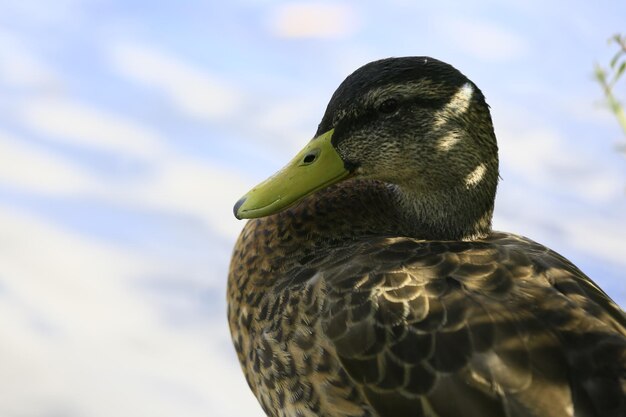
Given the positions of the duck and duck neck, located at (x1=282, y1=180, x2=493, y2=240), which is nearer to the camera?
the duck

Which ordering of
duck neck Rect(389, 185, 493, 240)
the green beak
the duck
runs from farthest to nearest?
duck neck Rect(389, 185, 493, 240)
the green beak
the duck

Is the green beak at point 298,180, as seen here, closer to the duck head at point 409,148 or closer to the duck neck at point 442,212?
the duck head at point 409,148

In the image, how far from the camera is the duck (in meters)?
2.56

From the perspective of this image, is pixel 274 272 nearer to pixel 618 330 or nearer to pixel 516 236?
pixel 516 236

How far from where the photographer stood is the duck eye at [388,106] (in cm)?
320

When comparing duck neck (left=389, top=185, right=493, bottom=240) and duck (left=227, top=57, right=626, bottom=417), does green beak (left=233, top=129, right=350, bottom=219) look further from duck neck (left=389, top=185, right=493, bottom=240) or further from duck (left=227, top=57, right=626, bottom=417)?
duck neck (left=389, top=185, right=493, bottom=240)

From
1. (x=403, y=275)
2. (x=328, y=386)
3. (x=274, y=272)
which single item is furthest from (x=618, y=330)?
(x=274, y=272)

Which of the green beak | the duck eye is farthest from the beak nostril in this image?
the duck eye

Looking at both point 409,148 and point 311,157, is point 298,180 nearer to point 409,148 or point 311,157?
point 311,157

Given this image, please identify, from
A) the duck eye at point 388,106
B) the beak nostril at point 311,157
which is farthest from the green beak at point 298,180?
the duck eye at point 388,106

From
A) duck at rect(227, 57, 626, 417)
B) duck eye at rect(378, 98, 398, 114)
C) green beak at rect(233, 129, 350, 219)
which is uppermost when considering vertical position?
duck eye at rect(378, 98, 398, 114)

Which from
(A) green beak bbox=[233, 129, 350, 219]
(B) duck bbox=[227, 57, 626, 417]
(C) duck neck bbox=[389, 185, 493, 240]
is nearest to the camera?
(B) duck bbox=[227, 57, 626, 417]

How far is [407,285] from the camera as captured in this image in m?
2.72

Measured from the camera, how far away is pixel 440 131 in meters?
3.23
